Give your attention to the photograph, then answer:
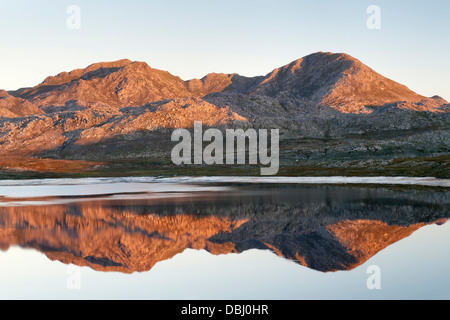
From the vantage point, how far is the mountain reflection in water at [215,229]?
22.8 metres

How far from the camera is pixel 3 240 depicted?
28125mm

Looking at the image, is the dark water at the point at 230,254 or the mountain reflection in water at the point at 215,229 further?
the mountain reflection in water at the point at 215,229

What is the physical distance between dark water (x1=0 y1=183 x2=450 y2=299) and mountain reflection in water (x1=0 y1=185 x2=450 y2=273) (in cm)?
7

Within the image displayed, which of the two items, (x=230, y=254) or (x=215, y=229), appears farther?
(x=215, y=229)

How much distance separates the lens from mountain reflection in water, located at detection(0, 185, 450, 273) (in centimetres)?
2281

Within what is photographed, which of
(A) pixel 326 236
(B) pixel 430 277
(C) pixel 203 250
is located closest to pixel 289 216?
(A) pixel 326 236

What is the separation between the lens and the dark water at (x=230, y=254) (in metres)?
17.0

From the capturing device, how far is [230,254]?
76.7 ft

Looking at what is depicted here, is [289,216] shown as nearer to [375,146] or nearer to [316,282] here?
[316,282]

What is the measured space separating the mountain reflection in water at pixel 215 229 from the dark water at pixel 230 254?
7 cm

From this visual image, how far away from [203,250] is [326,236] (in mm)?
6899

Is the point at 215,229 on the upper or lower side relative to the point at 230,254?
lower

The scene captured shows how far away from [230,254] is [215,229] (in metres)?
7.86

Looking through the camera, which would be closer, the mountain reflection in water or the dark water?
the dark water
